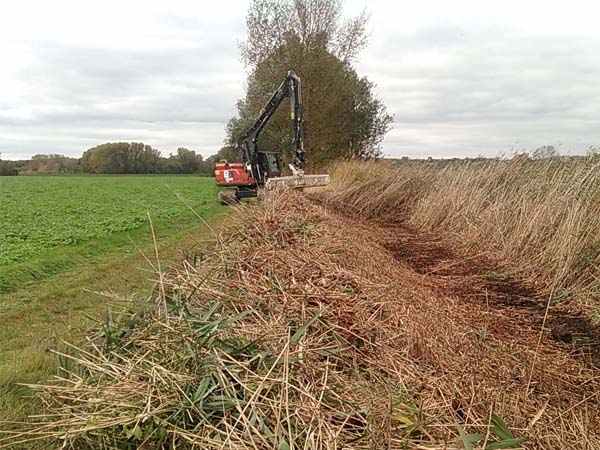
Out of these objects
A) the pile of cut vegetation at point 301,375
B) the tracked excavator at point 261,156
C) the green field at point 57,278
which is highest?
the tracked excavator at point 261,156

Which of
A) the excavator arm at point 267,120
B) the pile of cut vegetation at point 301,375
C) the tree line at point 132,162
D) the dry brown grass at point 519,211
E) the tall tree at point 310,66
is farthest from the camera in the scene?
the tree line at point 132,162

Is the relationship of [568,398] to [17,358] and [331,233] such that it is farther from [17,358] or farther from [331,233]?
[17,358]

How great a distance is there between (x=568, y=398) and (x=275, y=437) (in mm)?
1831

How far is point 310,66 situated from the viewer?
67.6ft

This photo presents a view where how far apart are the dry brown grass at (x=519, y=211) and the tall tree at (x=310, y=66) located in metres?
9.93

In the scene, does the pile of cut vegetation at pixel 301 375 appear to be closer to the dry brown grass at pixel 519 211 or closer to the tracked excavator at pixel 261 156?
the dry brown grass at pixel 519 211

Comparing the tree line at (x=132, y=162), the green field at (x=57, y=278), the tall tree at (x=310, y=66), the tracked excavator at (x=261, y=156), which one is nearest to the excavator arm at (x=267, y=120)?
the tracked excavator at (x=261, y=156)

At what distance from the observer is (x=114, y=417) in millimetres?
1788

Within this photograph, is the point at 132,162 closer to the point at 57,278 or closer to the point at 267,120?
the point at 267,120

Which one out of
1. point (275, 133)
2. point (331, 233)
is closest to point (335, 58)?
point (275, 133)

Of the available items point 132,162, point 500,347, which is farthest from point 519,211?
point 132,162

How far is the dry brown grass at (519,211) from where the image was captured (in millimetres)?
4562

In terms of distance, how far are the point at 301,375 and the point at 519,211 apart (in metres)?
5.59

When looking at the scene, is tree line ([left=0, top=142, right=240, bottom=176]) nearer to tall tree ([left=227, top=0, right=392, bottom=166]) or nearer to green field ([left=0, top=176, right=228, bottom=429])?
tall tree ([left=227, top=0, right=392, bottom=166])
